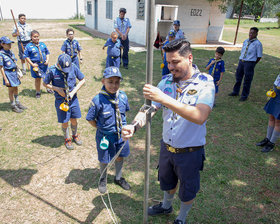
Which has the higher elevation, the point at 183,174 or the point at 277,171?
the point at 183,174

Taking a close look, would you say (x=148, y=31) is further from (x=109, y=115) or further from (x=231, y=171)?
(x=231, y=171)

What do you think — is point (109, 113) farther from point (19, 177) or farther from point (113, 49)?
point (113, 49)

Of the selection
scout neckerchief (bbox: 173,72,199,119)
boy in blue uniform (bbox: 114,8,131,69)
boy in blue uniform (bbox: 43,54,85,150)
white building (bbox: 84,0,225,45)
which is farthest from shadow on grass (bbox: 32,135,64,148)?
white building (bbox: 84,0,225,45)

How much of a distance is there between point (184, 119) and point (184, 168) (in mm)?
610

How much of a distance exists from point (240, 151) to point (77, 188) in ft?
11.4

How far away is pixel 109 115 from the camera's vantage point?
138 inches

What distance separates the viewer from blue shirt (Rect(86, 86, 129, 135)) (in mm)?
3451

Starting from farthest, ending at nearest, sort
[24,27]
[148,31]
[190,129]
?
[24,27] → [190,129] → [148,31]

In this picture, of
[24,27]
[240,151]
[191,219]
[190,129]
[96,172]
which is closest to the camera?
[190,129]

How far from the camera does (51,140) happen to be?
535 centimetres

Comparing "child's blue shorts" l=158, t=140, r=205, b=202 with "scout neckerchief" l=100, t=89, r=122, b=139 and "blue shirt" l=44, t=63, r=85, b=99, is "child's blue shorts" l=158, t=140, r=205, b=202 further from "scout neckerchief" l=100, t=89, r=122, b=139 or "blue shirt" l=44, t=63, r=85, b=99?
"blue shirt" l=44, t=63, r=85, b=99

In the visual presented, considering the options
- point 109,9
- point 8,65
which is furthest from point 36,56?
point 109,9

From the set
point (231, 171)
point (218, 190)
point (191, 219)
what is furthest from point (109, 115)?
point (231, 171)

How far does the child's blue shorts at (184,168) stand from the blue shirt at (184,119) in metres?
0.16
